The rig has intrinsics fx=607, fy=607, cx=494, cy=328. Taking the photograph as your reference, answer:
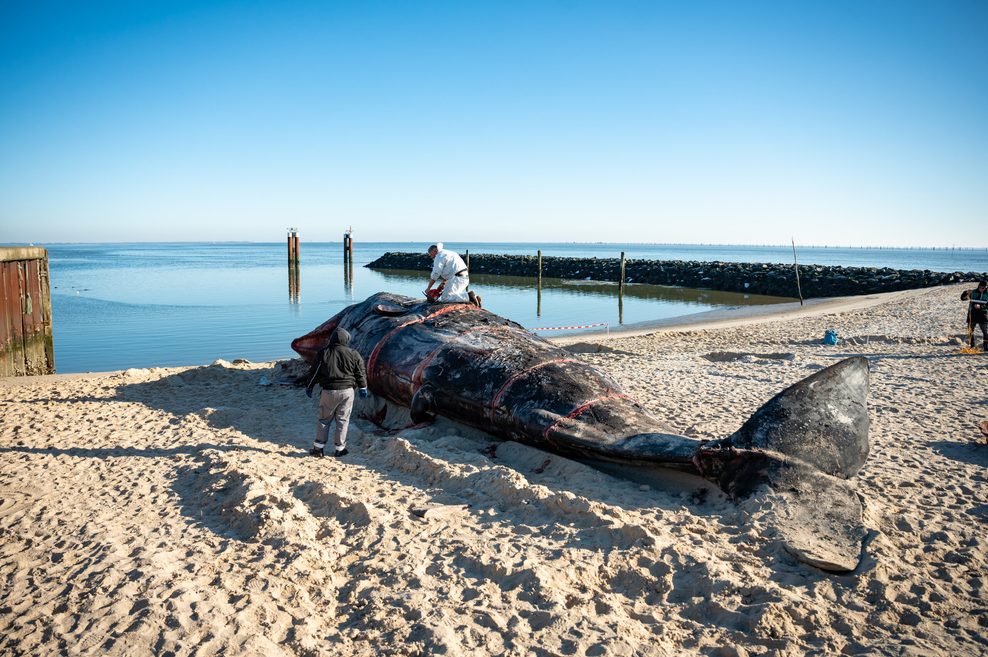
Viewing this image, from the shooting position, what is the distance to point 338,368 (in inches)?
246

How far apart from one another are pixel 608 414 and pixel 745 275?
38396 mm

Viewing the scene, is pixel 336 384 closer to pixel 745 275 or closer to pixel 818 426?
pixel 818 426

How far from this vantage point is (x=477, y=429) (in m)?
6.77

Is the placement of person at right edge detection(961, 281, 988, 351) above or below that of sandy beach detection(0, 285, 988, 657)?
above

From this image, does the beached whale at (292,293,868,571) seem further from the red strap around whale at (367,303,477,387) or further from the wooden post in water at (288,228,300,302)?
the wooden post in water at (288,228,300,302)

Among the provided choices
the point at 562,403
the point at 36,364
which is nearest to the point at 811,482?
the point at 562,403

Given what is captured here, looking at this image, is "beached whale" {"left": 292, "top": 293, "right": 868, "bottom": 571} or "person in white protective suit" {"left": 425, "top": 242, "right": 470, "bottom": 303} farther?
"person in white protective suit" {"left": 425, "top": 242, "right": 470, "bottom": 303}

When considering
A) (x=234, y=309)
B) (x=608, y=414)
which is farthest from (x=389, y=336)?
(x=234, y=309)

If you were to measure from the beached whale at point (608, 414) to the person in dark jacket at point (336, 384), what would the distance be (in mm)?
968

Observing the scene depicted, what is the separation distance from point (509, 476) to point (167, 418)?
4.89 meters

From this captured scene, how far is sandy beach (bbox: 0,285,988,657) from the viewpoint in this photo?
3.35m

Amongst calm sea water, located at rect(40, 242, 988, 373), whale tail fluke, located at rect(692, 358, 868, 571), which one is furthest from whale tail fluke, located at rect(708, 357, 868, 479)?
calm sea water, located at rect(40, 242, 988, 373)

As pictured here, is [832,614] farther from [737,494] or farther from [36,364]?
[36,364]

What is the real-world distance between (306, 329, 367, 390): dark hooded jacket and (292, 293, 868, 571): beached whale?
37.5 inches
